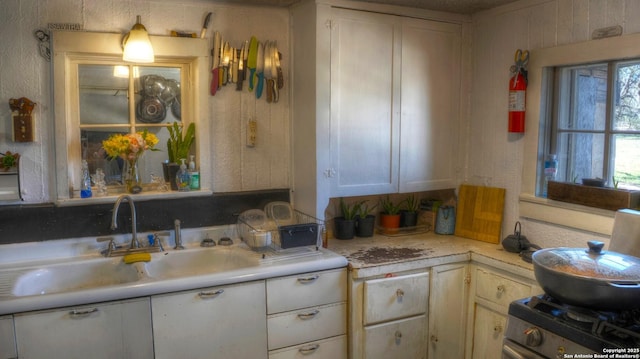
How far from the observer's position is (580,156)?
272cm

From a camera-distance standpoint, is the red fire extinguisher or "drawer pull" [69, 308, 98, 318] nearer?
"drawer pull" [69, 308, 98, 318]

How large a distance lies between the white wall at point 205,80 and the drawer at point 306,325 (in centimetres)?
86

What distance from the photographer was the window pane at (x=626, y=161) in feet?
8.01

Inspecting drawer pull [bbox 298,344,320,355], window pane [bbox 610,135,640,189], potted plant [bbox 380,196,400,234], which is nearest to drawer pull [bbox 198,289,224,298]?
drawer pull [bbox 298,344,320,355]

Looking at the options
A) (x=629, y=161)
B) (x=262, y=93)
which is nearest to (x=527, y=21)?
(x=629, y=161)

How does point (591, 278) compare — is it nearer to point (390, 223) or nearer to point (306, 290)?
point (306, 290)

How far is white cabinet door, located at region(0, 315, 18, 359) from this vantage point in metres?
1.98

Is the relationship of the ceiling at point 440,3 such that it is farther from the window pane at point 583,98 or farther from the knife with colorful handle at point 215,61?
the window pane at point 583,98

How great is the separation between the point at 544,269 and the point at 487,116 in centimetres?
145

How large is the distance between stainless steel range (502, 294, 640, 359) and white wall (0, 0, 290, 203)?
1.59 metres

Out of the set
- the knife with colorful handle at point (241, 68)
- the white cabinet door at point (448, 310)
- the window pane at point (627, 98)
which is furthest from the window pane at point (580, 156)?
the knife with colorful handle at point (241, 68)

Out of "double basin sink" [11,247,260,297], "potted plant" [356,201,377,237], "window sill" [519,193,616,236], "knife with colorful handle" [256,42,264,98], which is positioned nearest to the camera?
"double basin sink" [11,247,260,297]

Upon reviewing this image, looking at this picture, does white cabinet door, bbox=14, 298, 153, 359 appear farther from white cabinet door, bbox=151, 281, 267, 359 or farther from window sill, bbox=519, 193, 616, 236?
window sill, bbox=519, 193, 616, 236

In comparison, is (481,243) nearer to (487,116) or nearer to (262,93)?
(487,116)
